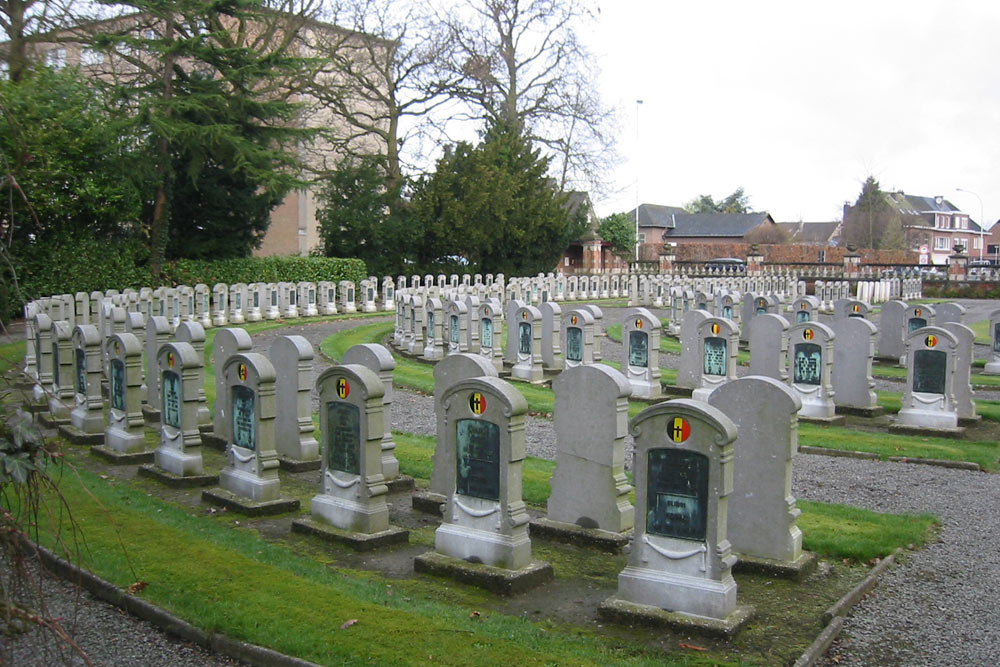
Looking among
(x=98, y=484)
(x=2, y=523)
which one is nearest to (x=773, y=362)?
(x=98, y=484)

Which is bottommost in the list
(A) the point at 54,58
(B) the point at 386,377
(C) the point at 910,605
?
(C) the point at 910,605

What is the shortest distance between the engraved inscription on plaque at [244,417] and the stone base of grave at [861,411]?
32.9ft

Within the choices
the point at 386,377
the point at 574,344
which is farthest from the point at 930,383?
the point at 386,377

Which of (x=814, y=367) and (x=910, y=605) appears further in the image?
(x=814, y=367)

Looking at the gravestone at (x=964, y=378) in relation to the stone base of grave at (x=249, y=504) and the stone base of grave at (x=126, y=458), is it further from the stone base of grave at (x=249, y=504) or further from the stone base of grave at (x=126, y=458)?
the stone base of grave at (x=126, y=458)

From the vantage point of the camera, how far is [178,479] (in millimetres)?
10180

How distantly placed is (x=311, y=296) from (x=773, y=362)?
21083 millimetres

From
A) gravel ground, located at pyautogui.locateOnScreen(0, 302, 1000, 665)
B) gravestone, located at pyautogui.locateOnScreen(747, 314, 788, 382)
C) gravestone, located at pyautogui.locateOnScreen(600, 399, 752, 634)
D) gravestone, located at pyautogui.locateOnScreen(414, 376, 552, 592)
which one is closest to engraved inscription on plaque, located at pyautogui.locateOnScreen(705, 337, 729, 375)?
gravestone, located at pyautogui.locateOnScreen(747, 314, 788, 382)

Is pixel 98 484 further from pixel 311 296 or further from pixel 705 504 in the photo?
pixel 311 296

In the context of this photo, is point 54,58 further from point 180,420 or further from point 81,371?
point 81,371

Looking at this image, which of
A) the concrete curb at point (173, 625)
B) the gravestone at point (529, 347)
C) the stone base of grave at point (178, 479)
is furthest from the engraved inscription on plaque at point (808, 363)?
the concrete curb at point (173, 625)

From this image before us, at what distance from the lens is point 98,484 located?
9930mm

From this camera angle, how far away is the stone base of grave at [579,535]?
814 cm

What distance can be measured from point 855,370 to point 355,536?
33.6ft
